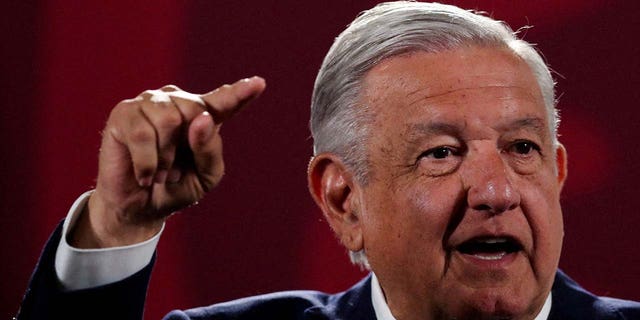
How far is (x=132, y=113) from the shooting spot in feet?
4.40

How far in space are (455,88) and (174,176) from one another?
0.48 meters

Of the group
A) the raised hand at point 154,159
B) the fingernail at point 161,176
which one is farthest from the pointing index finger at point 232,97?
the fingernail at point 161,176

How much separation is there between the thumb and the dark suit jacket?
22cm

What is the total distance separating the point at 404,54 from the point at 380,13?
0.16 m

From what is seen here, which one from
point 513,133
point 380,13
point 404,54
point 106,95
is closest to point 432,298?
point 513,133

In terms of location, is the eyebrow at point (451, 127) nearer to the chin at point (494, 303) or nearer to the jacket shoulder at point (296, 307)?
the chin at point (494, 303)

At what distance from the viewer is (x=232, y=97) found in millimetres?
1312

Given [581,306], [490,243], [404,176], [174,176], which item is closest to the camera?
[174,176]

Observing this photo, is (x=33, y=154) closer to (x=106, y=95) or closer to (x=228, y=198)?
(x=106, y=95)

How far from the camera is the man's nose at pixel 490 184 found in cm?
149

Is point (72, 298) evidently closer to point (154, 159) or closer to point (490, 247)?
point (154, 159)

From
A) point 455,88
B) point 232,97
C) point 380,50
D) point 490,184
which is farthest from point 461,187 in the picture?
point 232,97

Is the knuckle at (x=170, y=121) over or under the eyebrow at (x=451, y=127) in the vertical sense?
over

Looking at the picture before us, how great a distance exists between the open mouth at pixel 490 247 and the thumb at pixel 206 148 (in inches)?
15.9
